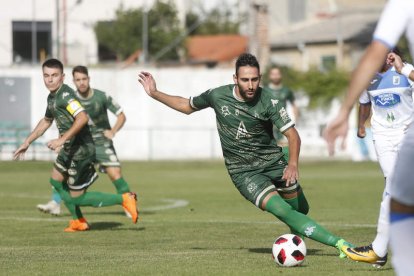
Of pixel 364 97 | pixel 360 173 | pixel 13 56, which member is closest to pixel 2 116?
pixel 13 56

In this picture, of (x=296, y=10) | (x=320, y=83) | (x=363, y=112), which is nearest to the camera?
(x=363, y=112)

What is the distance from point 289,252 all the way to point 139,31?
41.5m

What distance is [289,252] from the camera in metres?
9.70

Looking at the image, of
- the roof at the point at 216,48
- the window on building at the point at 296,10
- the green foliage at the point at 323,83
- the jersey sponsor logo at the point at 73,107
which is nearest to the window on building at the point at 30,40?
the green foliage at the point at 323,83

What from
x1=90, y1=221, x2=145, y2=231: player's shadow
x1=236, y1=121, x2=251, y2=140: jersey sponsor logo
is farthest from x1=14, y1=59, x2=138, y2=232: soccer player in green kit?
x1=236, y1=121, x2=251, y2=140: jersey sponsor logo

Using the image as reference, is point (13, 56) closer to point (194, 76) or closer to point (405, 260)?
point (194, 76)

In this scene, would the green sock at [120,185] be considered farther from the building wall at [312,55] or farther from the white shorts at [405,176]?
the building wall at [312,55]

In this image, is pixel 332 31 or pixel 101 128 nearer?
pixel 101 128

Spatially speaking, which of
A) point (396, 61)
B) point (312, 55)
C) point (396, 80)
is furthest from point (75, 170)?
point (312, 55)

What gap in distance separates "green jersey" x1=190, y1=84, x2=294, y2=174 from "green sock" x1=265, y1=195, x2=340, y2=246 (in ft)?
1.96

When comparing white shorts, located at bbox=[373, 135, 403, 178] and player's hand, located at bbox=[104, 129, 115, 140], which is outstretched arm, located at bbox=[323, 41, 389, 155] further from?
player's hand, located at bbox=[104, 129, 115, 140]

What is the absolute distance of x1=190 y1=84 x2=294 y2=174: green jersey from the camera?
10.5m

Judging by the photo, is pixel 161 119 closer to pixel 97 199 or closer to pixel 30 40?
pixel 30 40

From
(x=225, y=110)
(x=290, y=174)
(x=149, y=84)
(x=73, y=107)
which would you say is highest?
(x=149, y=84)
